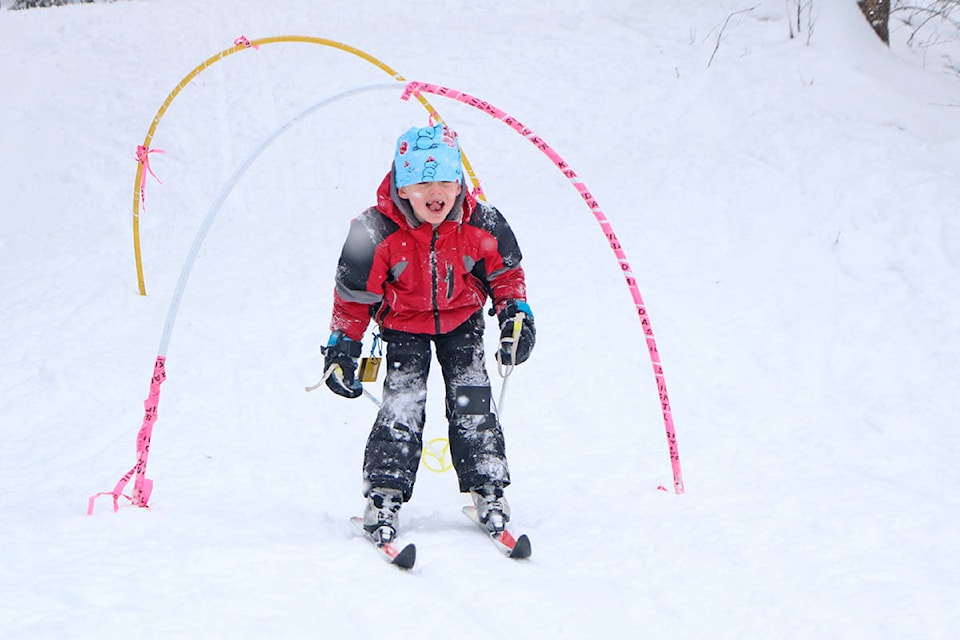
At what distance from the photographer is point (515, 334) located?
14.4 feet

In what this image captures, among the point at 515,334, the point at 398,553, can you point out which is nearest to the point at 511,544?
the point at 398,553

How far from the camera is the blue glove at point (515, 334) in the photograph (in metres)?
4.39

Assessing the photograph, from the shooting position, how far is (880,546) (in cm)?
409

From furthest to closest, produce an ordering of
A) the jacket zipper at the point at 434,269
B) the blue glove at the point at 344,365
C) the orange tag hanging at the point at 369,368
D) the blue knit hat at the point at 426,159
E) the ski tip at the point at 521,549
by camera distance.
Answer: the orange tag hanging at the point at 369,368, the blue glove at the point at 344,365, the jacket zipper at the point at 434,269, the blue knit hat at the point at 426,159, the ski tip at the point at 521,549

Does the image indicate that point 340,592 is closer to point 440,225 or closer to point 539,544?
point 539,544

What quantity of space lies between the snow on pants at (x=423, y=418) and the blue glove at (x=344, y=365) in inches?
6.4

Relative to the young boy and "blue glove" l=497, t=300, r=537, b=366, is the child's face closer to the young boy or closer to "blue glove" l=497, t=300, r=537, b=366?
the young boy

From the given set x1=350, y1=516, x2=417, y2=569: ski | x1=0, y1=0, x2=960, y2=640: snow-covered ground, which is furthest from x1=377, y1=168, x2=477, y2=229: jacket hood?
x1=350, y1=516, x2=417, y2=569: ski

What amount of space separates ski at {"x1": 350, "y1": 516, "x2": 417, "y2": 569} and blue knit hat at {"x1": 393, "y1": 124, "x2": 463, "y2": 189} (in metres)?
1.60

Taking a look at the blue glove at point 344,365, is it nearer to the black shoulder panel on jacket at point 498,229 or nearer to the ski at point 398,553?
the ski at point 398,553

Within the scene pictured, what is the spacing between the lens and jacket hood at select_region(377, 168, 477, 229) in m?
4.14

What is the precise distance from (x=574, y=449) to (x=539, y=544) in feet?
5.45

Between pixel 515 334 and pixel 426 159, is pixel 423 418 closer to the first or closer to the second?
pixel 515 334

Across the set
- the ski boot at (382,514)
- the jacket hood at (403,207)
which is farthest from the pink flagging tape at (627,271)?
the ski boot at (382,514)
